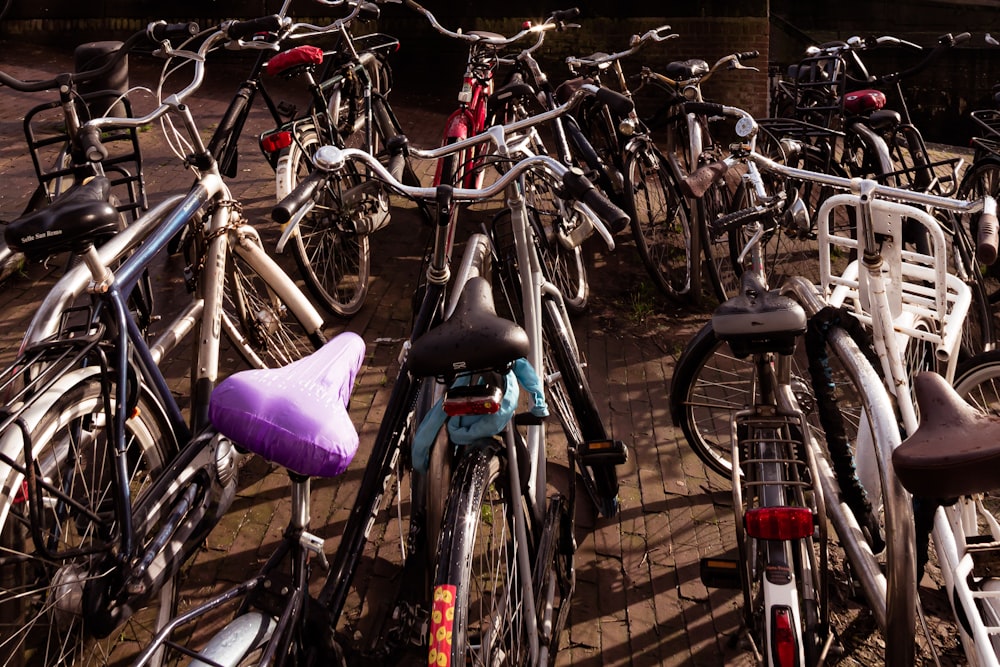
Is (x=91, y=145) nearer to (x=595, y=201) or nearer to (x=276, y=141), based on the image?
(x=276, y=141)

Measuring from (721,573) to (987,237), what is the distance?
52.8 inches

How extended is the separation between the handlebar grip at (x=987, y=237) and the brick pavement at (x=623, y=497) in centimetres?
158

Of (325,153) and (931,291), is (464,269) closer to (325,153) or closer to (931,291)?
(325,153)

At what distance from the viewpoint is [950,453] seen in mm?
2012

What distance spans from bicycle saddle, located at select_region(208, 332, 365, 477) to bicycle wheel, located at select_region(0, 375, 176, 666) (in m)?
0.49

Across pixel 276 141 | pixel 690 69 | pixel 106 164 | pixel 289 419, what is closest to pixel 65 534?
pixel 289 419

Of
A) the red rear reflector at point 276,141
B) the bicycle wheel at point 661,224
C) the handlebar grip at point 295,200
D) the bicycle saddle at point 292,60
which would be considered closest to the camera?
the handlebar grip at point 295,200

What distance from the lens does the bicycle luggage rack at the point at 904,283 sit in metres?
2.93

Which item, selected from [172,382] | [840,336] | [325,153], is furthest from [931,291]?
[172,382]

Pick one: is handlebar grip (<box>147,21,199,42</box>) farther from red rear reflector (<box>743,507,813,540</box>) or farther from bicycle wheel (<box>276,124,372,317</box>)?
red rear reflector (<box>743,507,813,540</box>)

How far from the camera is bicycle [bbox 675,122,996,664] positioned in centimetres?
256

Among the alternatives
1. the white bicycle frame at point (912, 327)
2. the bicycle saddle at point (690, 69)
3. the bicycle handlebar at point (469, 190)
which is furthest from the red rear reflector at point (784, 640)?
the bicycle saddle at point (690, 69)

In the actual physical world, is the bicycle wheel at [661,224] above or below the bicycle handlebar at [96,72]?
below

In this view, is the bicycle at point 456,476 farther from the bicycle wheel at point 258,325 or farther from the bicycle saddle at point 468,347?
the bicycle wheel at point 258,325
